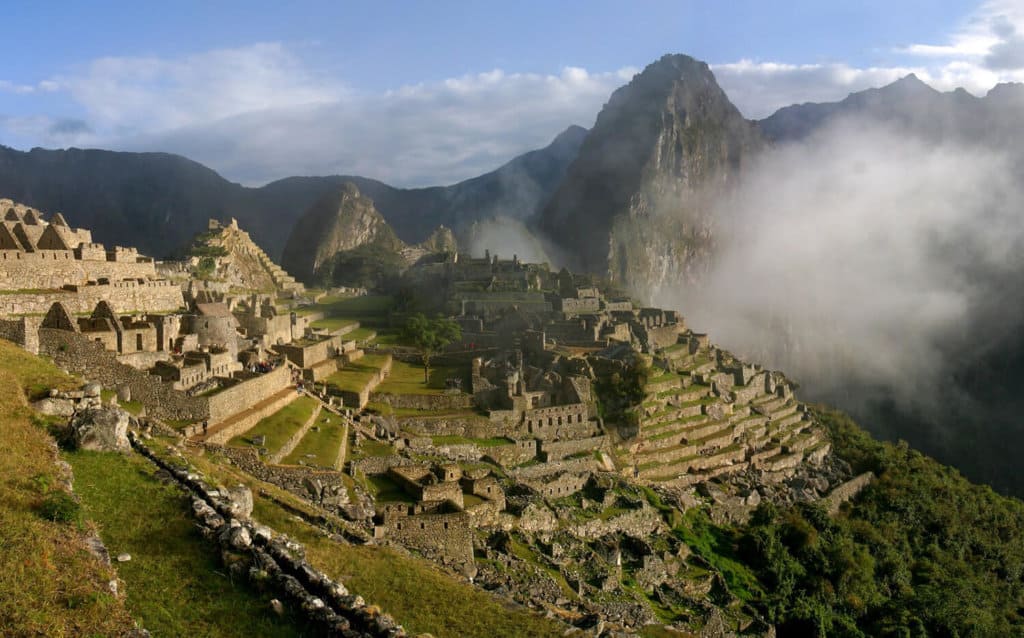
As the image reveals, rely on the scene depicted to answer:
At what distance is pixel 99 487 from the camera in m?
11.5

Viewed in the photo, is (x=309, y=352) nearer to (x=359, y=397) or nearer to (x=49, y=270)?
(x=359, y=397)

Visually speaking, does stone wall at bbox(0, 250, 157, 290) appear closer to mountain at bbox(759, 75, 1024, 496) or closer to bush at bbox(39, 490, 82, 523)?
bush at bbox(39, 490, 82, 523)

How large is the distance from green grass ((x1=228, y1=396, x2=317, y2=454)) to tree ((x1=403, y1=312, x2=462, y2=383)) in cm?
1250

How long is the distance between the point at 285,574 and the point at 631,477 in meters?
31.2

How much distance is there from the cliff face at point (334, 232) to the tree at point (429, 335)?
205ft

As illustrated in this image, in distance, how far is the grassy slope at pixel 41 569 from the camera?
7438 millimetres

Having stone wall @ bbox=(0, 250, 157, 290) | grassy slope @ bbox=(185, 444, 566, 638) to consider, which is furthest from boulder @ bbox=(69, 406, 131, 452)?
stone wall @ bbox=(0, 250, 157, 290)

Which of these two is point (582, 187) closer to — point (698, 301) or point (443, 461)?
point (698, 301)

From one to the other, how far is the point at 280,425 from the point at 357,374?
12949mm

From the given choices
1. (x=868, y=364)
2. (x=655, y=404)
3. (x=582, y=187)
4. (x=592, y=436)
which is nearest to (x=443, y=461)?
(x=592, y=436)

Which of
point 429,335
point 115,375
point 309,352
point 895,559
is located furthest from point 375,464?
point 895,559

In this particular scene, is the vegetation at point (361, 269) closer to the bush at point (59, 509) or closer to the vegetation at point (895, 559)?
the vegetation at point (895, 559)

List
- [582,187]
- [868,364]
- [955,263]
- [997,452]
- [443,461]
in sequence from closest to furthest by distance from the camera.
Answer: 1. [443,461]
2. [997,452]
3. [868,364]
4. [955,263]
5. [582,187]

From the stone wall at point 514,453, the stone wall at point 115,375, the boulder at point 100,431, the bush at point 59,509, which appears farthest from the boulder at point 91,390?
the stone wall at point 514,453
